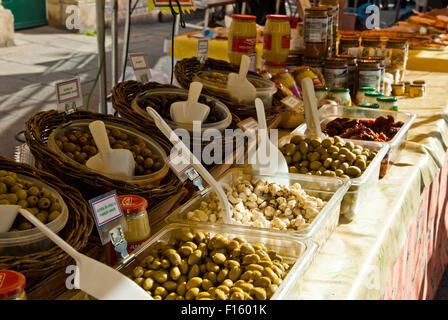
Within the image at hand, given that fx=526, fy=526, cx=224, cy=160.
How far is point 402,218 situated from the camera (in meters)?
1.49

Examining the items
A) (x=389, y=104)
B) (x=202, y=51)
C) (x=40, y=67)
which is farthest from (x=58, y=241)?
(x=40, y=67)

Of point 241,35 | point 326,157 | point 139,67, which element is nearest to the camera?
point 326,157

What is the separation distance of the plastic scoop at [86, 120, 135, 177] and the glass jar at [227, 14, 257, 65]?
110 centimetres

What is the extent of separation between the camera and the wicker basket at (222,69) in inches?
73.6

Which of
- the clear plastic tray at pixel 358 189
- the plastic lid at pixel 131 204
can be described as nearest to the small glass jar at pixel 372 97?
the clear plastic tray at pixel 358 189

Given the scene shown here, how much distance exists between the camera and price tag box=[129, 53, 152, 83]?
189 centimetres

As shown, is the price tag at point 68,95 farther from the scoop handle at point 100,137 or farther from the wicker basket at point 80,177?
the scoop handle at point 100,137

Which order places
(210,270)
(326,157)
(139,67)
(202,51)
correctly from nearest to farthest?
1. (210,270)
2. (326,157)
3. (139,67)
4. (202,51)

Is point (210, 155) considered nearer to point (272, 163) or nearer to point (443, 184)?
point (272, 163)

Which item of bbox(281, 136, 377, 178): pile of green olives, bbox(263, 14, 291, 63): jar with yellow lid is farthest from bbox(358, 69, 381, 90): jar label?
bbox(281, 136, 377, 178): pile of green olives

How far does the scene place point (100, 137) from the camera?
130 centimetres

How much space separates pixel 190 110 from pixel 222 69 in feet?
1.99

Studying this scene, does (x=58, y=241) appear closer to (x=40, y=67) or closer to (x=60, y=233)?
(x=60, y=233)

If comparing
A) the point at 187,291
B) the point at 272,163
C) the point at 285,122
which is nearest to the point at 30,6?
the point at 285,122
